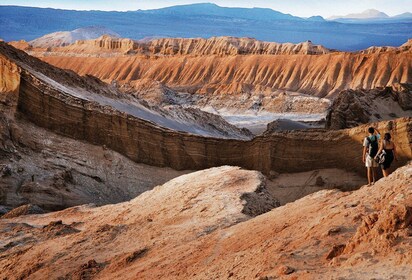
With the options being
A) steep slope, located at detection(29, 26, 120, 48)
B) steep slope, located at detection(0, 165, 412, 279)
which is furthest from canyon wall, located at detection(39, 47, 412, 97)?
steep slope, located at detection(29, 26, 120, 48)

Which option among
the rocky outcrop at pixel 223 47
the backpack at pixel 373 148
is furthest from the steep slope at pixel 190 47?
the backpack at pixel 373 148

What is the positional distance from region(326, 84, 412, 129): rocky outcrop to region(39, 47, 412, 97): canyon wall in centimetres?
3027

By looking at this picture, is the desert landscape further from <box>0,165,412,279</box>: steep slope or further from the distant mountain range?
the distant mountain range

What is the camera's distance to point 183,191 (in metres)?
12.6

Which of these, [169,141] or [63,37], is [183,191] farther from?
[63,37]

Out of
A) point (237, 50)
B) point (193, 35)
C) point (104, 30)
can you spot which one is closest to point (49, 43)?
point (104, 30)

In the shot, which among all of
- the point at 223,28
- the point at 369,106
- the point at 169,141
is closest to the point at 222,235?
the point at 169,141

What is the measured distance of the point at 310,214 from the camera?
7.99 metres

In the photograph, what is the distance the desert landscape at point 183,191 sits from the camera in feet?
21.4

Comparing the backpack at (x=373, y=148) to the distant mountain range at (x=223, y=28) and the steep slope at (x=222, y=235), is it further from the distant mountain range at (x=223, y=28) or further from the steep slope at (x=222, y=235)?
the distant mountain range at (x=223, y=28)

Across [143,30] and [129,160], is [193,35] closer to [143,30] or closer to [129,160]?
[143,30]

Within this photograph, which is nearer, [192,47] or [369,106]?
[369,106]

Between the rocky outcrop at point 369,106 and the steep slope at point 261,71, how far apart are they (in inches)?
1188

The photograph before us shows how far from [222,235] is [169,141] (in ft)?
37.1
